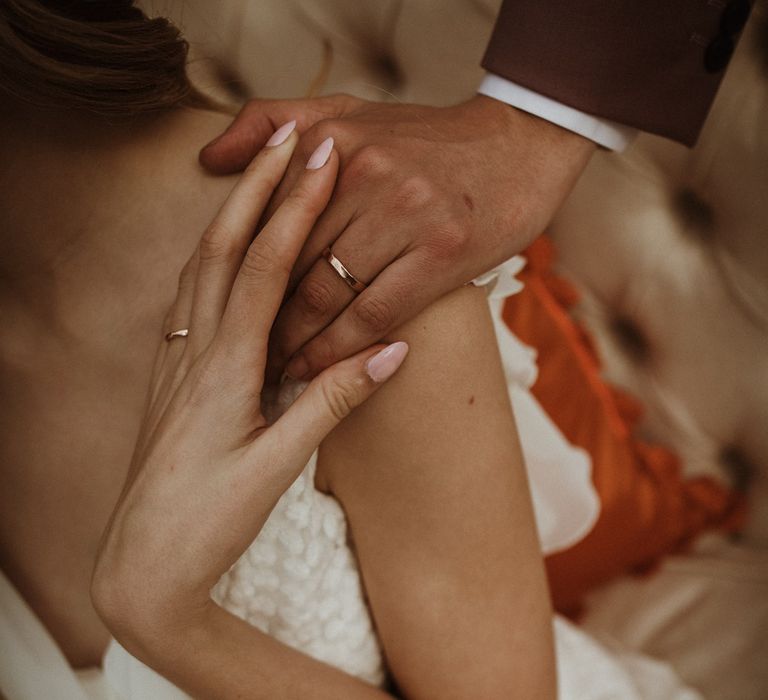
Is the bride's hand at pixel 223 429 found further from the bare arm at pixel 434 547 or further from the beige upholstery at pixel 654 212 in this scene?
the beige upholstery at pixel 654 212

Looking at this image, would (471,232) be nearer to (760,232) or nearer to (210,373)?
(210,373)

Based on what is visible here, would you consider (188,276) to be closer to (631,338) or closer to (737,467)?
(631,338)

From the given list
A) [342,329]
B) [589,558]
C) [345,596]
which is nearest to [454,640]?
[345,596]

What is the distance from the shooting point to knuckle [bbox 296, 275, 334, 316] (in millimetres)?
423

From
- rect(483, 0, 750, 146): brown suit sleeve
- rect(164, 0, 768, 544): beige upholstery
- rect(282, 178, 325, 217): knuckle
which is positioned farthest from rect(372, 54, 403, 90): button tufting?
rect(282, 178, 325, 217): knuckle

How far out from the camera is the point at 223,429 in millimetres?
399

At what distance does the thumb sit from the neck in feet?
0.47

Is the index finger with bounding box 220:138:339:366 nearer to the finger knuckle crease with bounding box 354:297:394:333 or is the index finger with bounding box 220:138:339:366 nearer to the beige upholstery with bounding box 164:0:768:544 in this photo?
the finger knuckle crease with bounding box 354:297:394:333

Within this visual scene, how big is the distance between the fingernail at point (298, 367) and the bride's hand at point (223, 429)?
35 mm

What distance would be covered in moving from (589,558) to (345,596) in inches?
15.6

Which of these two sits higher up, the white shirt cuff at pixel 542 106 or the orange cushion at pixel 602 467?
the white shirt cuff at pixel 542 106

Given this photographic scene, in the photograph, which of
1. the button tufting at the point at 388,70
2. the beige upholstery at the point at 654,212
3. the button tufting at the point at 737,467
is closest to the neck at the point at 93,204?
the beige upholstery at the point at 654,212

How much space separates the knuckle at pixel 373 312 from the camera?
41cm

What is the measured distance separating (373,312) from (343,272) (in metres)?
0.03
